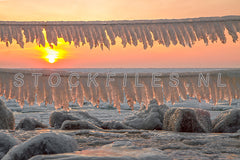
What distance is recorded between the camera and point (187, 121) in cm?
453

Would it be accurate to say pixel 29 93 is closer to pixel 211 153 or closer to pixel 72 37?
pixel 72 37

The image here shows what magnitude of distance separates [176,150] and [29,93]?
1.32 m

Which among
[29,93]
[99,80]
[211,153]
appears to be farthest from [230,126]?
[29,93]

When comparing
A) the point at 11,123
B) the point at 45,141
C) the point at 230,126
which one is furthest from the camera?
the point at 11,123

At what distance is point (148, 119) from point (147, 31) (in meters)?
3.45

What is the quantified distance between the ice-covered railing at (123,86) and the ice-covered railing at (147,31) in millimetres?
280

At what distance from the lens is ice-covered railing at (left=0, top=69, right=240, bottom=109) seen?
2.45 meters

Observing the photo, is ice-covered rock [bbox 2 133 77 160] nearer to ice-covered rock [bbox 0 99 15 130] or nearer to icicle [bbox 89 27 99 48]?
icicle [bbox 89 27 99 48]

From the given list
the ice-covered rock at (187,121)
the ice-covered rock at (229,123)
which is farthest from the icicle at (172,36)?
the ice-covered rock at (229,123)

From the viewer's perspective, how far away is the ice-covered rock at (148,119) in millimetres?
5648

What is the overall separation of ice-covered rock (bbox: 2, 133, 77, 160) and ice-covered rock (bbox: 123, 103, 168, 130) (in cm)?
345

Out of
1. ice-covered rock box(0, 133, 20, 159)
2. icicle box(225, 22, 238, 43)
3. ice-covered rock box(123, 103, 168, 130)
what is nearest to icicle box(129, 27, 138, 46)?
icicle box(225, 22, 238, 43)

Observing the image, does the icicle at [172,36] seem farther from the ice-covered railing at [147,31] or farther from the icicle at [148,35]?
the icicle at [148,35]

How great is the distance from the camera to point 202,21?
2.52 meters
